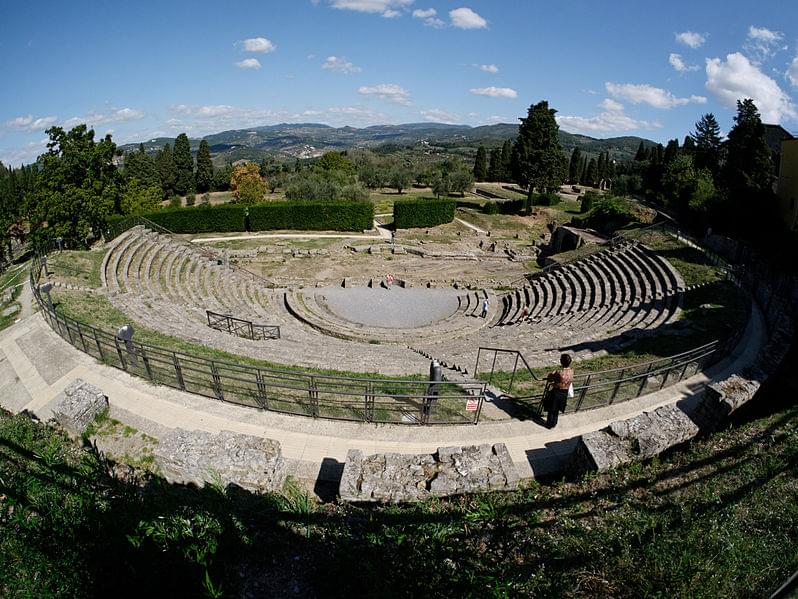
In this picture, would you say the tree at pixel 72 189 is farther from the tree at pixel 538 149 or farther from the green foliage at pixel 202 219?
the tree at pixel 538 149

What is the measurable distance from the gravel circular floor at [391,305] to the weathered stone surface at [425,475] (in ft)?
49.2

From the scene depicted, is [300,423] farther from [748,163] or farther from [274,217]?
[748,163]

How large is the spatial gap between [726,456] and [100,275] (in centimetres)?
2428

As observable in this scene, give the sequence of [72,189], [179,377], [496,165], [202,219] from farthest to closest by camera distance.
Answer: [496,165]
[202,219]
[72,189]
[179,377]

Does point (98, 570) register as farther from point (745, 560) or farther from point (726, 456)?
point (726, 456)

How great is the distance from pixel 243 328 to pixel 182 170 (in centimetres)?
7027

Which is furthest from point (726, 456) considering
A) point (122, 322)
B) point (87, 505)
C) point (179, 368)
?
point (122, 322)

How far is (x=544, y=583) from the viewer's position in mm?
5293

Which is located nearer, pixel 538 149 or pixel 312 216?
pixel 312 216

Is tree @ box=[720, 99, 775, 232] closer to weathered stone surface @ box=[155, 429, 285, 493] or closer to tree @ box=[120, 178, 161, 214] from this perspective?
weathered stone surface @ box=[155, 429, 285, 493]

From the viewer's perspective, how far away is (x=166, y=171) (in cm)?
7575

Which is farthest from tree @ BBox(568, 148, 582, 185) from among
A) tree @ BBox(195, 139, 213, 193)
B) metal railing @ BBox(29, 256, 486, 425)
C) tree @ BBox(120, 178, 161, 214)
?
metal railing @ BBox(29, 256, 486, 425)

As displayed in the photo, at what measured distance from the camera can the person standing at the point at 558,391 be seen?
9.63 metres

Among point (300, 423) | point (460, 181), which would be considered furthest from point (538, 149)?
point (300, 423)
